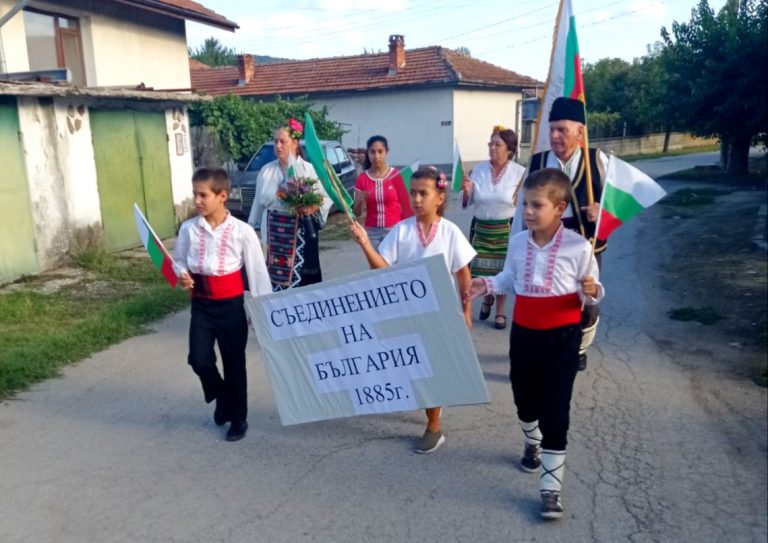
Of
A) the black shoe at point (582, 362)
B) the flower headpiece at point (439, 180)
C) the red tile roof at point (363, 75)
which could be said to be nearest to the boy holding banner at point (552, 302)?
the flower headpiece at point (439, 180)

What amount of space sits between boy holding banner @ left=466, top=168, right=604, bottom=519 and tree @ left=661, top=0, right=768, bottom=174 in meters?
17.1

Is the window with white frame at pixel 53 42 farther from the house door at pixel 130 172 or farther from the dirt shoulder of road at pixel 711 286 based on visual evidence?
the dirt shoulder of road at pixel 711 286

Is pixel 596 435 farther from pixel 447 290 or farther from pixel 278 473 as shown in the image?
pixel 278 473

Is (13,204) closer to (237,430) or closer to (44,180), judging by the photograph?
(44,180)

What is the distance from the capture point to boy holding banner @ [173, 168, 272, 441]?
439 cm

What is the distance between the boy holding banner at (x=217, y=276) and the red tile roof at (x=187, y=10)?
10.2 m

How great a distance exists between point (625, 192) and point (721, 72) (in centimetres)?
1922

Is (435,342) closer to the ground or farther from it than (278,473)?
farther from it

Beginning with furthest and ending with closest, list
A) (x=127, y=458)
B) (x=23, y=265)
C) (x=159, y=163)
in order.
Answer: (x=159, y=163), (x=23, y=265), (x=127, y=458)

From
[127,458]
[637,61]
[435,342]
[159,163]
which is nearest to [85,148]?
[159,163]

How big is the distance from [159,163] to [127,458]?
970 centimetres

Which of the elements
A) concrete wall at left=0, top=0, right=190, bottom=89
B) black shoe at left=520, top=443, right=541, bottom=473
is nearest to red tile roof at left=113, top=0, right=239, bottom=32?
concrete wall at left=0, top=0, right=190, bottom=89

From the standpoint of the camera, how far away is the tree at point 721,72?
19.0m

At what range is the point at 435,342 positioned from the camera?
3818 mm
